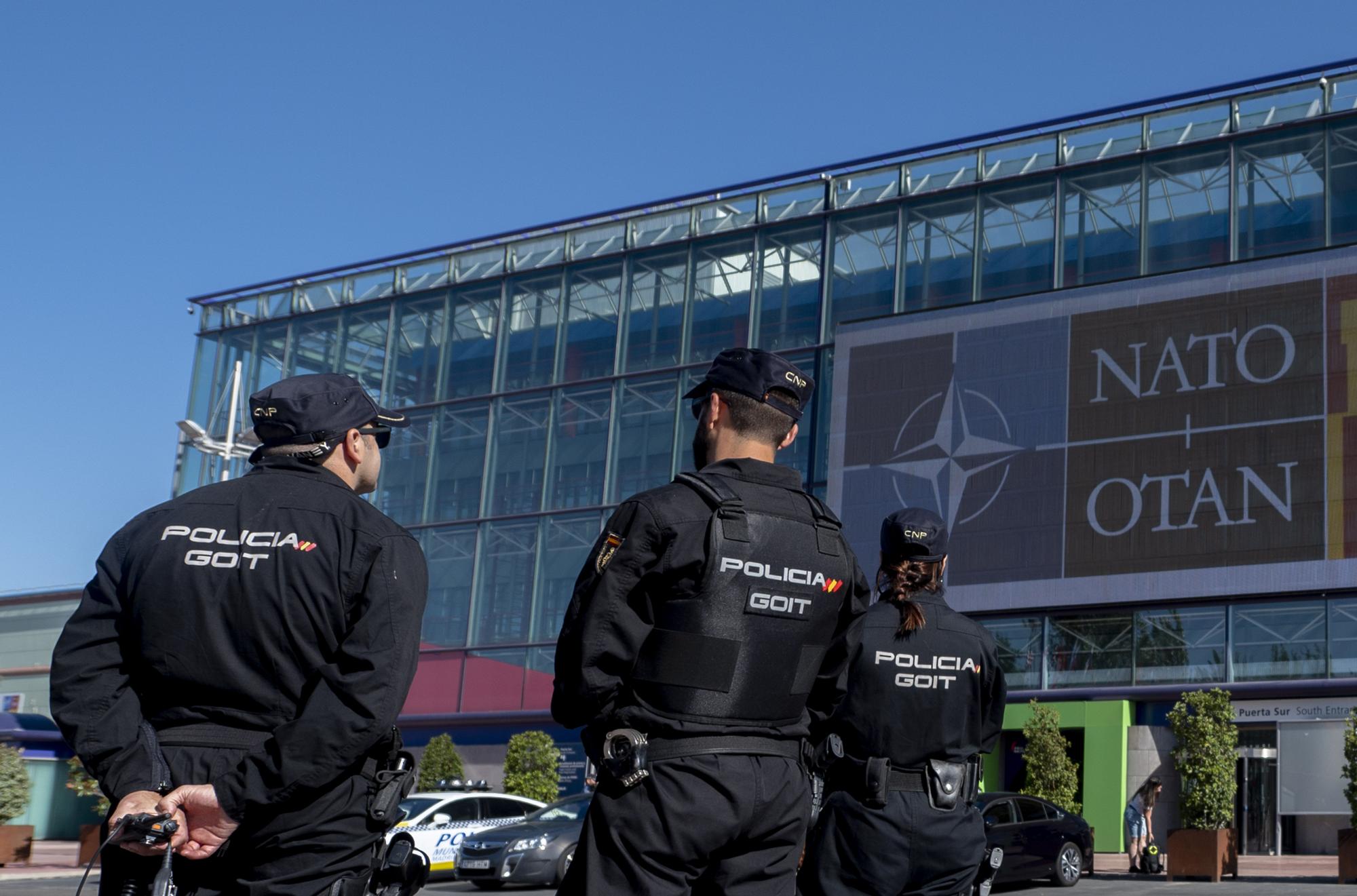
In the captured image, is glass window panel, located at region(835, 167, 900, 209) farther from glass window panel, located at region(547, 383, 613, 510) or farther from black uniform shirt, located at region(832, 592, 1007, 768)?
black uniform shirt, located at region(832, 592, 1007, 768)

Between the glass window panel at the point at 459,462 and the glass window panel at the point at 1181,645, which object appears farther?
the glass window panel at the point at 459,462

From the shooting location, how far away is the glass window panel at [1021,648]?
35812mm

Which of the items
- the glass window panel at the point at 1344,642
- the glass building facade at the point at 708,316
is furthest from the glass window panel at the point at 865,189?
the glass window panel at the point at 1344,642

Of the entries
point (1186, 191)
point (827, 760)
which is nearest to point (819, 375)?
point (1186, 191)

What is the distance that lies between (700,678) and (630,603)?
0.81 ft

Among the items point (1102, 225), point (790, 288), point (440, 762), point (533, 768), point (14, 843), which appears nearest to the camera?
point (14, 843)

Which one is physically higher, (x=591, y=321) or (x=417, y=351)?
(x=591, y=321)

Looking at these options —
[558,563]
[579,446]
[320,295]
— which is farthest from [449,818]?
[320,295]

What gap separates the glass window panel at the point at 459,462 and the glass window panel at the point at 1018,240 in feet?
51.9

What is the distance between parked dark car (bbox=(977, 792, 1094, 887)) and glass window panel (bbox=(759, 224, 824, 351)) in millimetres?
20250

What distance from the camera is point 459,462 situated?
48.2 meters

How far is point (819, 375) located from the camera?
136 feet

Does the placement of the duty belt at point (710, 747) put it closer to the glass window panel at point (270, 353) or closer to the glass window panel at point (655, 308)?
the glass window panel at point (655, 308)

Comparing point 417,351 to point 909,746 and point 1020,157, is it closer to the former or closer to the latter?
point 1020,157
